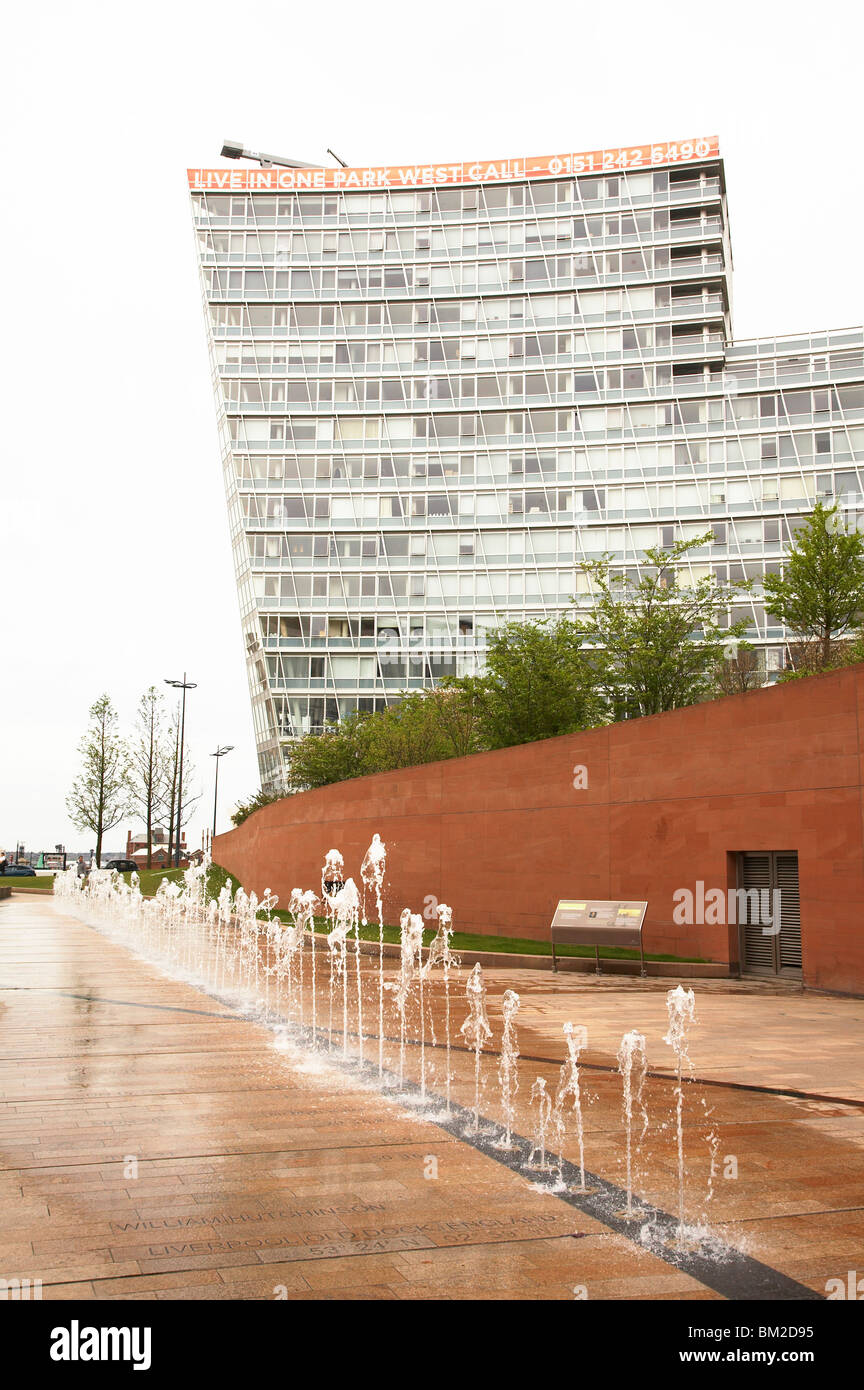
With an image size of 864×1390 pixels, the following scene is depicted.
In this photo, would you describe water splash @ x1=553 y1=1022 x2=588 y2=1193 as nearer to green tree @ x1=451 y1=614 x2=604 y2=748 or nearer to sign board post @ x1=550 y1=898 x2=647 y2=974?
sign board post @ x1=550 y1=898 x2=647 y2=974

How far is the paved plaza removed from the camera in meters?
4.41

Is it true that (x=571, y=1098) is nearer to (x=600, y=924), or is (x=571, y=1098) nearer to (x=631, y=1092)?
(x=631, y=1092)

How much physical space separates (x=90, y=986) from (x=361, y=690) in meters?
48.8

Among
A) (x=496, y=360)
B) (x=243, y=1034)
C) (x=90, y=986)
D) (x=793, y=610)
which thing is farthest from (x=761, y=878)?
(x=496, y=360)

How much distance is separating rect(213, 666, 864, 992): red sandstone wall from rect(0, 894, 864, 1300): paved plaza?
11.7ft

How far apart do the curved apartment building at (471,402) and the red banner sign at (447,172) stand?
15cm

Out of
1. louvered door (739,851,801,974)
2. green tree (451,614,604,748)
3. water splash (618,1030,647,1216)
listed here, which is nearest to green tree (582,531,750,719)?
green tree (451,614,604,748)

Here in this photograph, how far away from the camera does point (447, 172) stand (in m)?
67.8

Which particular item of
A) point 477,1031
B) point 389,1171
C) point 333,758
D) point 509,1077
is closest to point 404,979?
point 477,1031

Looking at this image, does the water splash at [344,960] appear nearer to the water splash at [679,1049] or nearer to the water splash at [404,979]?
the water splash at [404,979]

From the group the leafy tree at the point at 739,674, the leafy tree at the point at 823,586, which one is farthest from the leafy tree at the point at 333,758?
the leafy tree at the point at 823,586

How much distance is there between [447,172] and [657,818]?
60220mm

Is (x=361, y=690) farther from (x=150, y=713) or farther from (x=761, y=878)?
(x=761, y=878)

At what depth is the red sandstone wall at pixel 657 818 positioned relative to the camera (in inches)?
555
